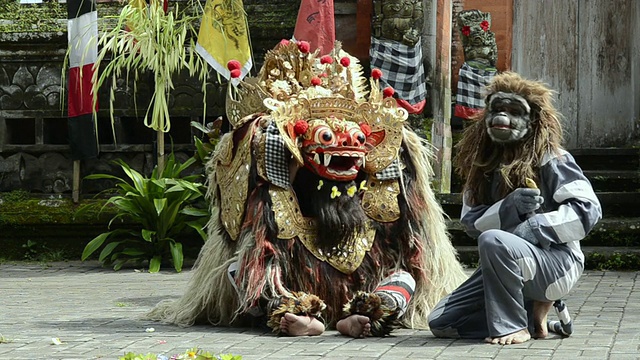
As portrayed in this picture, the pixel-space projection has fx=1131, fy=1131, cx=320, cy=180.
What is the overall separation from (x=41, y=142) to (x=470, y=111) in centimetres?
505

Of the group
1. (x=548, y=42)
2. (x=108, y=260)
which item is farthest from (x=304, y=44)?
(x=548, y=42)

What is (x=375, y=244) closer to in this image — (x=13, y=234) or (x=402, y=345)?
(x=402, y=345)

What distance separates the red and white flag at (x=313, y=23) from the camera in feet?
39.2

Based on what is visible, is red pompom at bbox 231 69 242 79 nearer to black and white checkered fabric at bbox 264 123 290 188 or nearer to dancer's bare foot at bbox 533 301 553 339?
black and white checkered fabric at bbox 264 123 290 188

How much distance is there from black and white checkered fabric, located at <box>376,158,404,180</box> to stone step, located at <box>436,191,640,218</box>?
428 cm

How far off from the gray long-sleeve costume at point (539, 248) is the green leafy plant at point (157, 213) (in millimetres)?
5491

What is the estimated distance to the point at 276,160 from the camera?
6695mm

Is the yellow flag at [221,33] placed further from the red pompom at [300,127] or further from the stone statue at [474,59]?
the red pompom at [300,127]

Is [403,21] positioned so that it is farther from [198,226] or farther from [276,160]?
[276,160]

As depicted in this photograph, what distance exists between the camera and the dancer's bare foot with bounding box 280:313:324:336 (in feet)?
20.6

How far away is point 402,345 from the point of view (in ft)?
19.7

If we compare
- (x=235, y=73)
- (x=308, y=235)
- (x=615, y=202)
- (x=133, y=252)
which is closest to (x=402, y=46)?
(x=615, y=202)

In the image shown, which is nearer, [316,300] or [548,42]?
[316,300]

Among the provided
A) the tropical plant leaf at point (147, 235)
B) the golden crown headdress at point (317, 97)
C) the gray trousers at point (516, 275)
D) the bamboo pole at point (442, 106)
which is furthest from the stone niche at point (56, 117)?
the gray trousers at point (516, 275)
